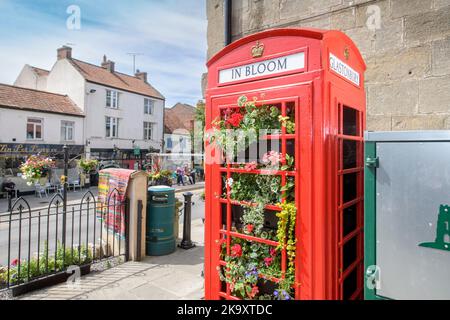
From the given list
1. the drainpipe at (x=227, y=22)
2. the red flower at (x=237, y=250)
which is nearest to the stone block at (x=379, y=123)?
the red flower at (x=237, y=250)

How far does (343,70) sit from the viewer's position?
2.48 meters

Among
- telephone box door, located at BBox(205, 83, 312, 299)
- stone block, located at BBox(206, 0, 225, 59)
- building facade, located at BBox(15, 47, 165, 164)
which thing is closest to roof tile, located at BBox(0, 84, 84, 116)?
building facade, located at BBox(15, 47, 165, 164)

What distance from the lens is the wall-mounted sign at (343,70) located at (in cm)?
230

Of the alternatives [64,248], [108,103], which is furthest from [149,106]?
[64,248]

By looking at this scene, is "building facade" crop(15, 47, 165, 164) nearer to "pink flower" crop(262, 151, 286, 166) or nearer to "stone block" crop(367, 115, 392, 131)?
"stone block" crop(367, 115, 392, 131)

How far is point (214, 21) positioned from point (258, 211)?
3606mm

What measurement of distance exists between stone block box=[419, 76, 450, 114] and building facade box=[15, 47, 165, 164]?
80.2ft

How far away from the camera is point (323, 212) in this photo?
7.03 ft

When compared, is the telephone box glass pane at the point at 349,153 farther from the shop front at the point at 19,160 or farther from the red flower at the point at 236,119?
the shop front at the point at 19,160

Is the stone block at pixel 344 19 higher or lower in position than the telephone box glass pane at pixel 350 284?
higher

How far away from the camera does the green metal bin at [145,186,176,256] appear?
5906 mm

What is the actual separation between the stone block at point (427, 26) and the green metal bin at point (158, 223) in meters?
4.78
